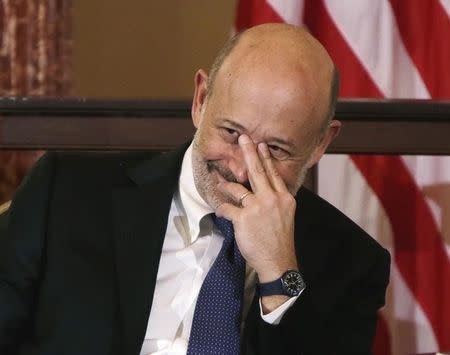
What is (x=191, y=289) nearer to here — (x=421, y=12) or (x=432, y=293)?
(x=432, y=293)

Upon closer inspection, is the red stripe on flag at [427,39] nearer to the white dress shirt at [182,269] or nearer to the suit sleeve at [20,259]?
the white dress shirt at [182,269]

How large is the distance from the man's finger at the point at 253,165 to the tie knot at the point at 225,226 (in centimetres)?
13

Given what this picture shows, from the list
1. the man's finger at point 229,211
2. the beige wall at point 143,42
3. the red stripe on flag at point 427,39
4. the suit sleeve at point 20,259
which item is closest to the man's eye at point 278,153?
the man's finger at point 229,211

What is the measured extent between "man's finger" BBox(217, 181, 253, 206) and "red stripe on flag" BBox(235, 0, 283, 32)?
36.4 inches

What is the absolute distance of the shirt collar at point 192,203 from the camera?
5.49 feet

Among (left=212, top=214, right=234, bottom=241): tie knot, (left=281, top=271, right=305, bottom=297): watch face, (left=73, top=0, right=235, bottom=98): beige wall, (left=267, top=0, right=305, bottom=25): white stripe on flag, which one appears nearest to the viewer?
(left=281, top=271, right=305, bottom=297): watch face

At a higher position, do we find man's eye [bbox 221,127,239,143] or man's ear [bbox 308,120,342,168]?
man's eye [bbox 221,127,239,143]

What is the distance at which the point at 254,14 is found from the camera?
2.43 metres

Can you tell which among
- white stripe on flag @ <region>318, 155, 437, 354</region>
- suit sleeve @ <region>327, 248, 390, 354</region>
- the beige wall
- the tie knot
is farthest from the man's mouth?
the beige wall

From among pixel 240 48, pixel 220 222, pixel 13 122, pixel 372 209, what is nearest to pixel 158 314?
pixel 220 222

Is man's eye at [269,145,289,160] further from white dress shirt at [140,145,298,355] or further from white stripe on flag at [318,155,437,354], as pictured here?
white stripe on flag at [318,155,437,354]

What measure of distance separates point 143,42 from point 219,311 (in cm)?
185

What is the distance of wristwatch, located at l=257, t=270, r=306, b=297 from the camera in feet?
5.00

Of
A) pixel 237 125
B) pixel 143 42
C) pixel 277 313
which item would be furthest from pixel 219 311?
pixel 143 42
